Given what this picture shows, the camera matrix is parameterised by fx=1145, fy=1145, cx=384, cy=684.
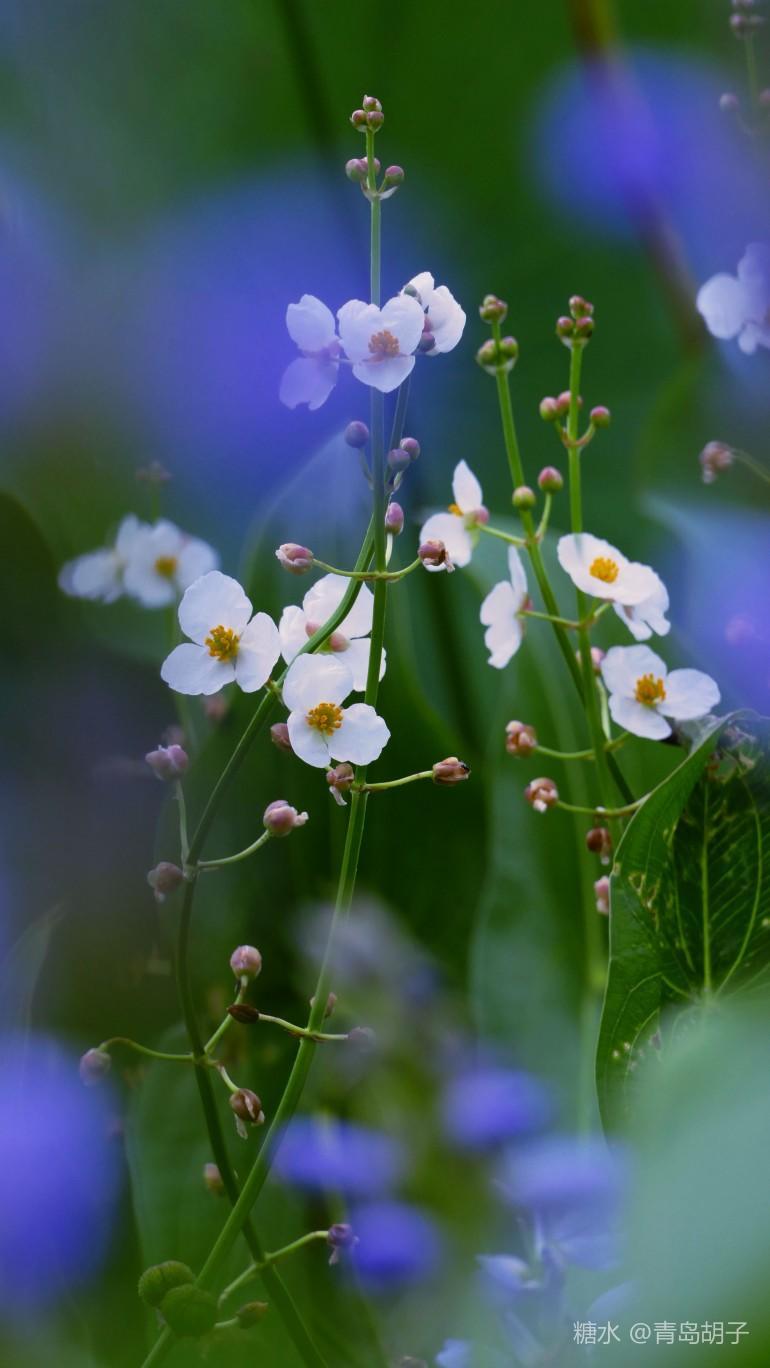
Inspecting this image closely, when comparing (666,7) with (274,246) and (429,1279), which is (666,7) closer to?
(274,246)

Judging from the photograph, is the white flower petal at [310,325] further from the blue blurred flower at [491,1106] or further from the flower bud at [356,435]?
the blue blurred flower at [491,1106]

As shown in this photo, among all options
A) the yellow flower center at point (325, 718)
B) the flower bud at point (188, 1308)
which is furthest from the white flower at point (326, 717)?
the flower bud at point (188, 1308)

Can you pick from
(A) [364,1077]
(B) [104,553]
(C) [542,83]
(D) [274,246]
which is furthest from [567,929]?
(C) [542,83]

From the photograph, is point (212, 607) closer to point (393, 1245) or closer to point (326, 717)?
point (326, 717)

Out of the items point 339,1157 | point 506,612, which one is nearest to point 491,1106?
point 339,1157

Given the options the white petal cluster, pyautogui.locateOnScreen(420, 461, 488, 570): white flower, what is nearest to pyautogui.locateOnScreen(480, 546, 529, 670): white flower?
pyautogui.locateOnScreen(420, 461, 488, 570): white flower

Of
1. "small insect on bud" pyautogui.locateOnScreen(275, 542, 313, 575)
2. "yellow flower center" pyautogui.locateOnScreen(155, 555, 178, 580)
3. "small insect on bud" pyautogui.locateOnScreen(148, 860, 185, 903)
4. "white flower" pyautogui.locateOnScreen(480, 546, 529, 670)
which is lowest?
"small insect on bud" pyautogui.locateOnScreen(148, 860, 185, 903)

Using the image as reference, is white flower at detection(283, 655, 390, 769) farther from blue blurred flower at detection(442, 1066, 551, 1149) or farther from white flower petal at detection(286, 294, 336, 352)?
blue blurred flower at detection(442, 1066, 551, 1149)

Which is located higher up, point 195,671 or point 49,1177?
point 195,671
